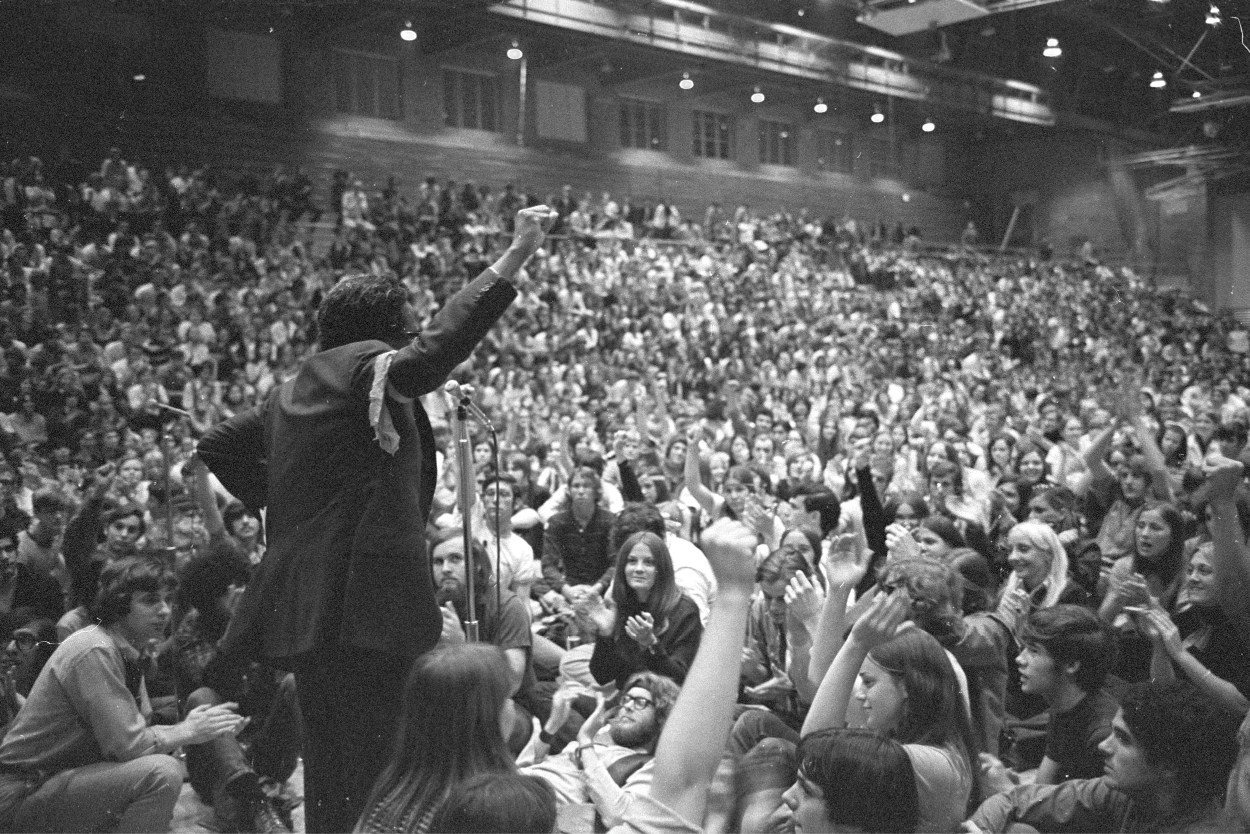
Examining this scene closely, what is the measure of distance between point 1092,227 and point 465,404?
1286cm

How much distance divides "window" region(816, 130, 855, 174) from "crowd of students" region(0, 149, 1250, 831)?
10581mm

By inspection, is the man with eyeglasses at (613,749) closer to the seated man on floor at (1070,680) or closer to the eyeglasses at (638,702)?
the eyeglasses at (638,702)

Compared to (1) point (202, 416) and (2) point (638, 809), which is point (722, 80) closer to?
(1) point (202, 416)

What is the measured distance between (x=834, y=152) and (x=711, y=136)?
2717 millimetres

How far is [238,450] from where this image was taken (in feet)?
7.65

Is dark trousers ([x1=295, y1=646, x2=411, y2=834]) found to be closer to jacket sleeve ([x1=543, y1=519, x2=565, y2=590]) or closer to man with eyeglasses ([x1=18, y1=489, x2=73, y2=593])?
man with eyeglasses ([x1=18, y1=489, x2=73, y2=593])

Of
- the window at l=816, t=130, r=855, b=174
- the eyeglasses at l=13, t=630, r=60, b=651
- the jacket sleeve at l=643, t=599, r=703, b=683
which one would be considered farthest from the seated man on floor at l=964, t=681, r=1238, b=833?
the window at l=816, t=130, r=855, b=174

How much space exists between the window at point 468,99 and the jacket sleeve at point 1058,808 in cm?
1892

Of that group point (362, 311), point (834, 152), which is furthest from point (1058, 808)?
point (834, 152)

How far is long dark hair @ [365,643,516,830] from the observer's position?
6.07 feet

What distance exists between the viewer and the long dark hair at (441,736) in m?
1.85

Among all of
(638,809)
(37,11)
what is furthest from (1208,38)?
(37,11)

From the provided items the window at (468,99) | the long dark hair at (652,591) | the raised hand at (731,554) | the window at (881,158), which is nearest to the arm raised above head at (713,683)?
the raised hand at (731,554)

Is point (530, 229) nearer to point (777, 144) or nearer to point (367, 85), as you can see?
point (367, 85)
